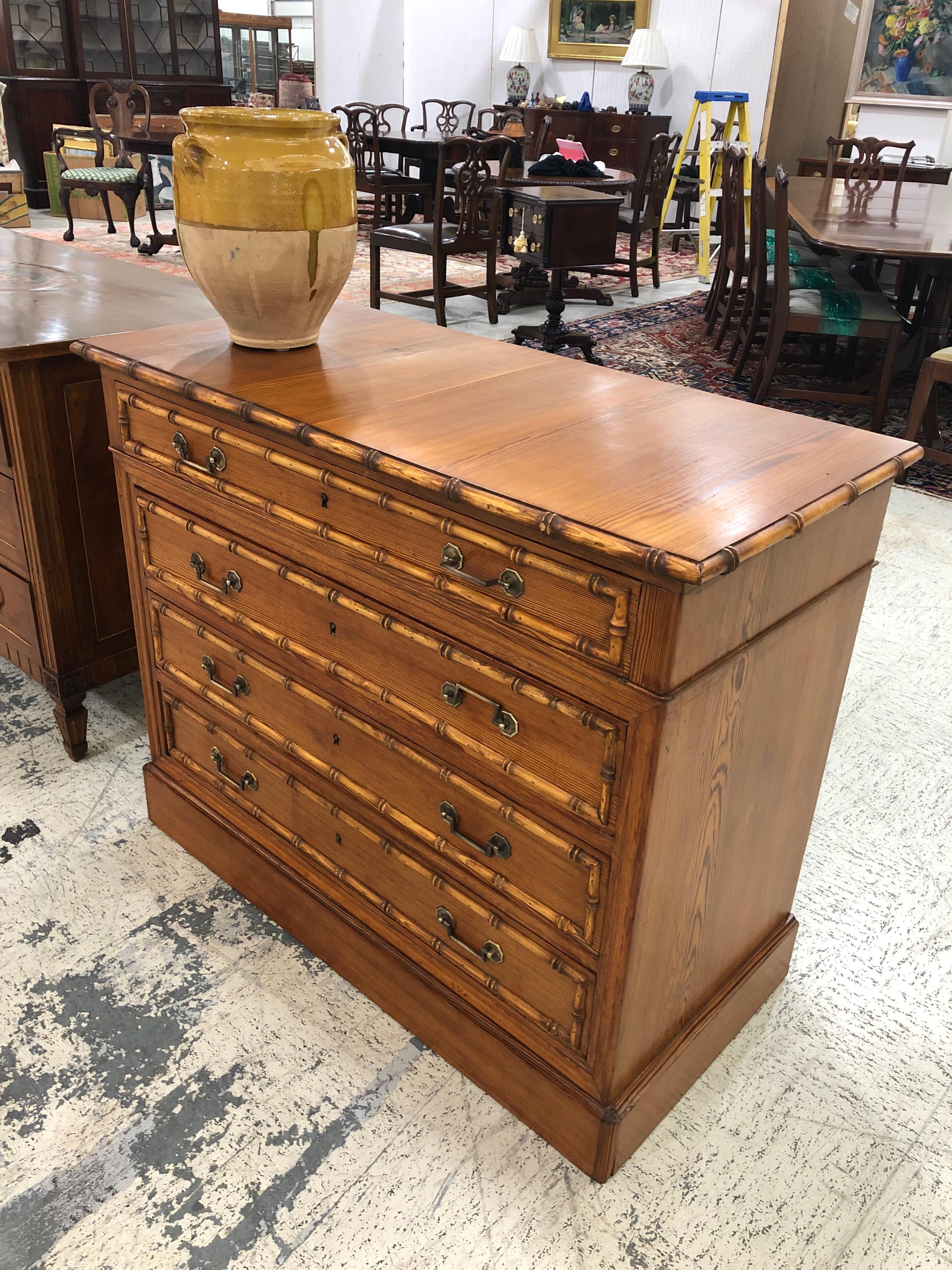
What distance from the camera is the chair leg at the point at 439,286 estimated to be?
5551mm

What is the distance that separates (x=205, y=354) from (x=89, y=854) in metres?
1.03

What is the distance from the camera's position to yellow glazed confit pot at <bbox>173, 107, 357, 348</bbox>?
1.42m

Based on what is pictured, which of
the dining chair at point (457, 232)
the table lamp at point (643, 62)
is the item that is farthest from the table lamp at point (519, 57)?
the dining chair at point (457, 232)

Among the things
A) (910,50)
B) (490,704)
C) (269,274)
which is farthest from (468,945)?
(910,50)

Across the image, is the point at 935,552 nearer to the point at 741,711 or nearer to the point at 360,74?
the point at 741,711

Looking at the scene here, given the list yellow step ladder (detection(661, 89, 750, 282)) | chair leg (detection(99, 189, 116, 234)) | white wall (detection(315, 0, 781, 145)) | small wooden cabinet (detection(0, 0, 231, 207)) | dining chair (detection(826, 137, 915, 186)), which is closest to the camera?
dining chair (detection(826, 137, 915, 186))

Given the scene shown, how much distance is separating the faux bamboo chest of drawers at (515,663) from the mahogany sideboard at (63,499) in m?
0.36

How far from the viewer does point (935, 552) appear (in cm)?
340

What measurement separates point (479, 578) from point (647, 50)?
9.37 meters

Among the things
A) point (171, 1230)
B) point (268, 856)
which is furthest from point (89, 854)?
point (171, 1230)

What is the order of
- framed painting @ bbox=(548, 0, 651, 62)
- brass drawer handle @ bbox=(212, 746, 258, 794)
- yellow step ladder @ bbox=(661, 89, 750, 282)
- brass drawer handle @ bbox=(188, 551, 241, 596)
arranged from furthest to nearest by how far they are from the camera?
framed painting @ bbox=(548, 0, 651, 62) < yellow step ladder @ bbox=(661, 89, 750, 282) < brass drawer handle @ bbox=(212, 746, 258, 794) < brass drawer handle @ bbox=(188, 551, 241, 596)

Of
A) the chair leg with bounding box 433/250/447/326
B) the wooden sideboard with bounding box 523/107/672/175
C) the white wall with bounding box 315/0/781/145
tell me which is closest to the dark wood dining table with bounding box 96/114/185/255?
the chair leg with bounding box 433/250/447/326

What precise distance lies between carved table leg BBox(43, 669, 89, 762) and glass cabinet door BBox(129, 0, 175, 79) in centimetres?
963

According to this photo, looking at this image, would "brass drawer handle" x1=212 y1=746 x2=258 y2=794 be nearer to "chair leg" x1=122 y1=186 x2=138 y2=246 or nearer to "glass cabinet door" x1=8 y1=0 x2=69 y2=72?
"chair leg" x1=122 y1=186 x2=138 y2=246
